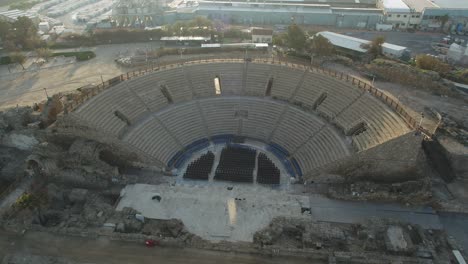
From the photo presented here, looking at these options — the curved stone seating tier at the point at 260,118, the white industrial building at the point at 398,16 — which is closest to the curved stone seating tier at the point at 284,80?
the curved stone seating tier at the point at 260,118

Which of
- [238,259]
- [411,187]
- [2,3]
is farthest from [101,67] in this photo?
[2,3]

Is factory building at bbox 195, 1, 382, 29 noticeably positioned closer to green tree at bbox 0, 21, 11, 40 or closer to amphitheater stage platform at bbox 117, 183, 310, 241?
green tree at bbox 0, 21, 11, 40

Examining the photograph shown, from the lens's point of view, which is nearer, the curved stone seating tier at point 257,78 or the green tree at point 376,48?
the curved stone seating tier at point 257,78

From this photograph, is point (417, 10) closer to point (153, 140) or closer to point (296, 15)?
point (296, 15)

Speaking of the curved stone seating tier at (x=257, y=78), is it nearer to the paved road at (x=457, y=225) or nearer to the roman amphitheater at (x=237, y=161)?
the roman amphitheater at (x=237, y=161)

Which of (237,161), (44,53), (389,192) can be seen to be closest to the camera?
(389,192)

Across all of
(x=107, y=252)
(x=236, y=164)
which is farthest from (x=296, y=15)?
(x=107, y=252)
